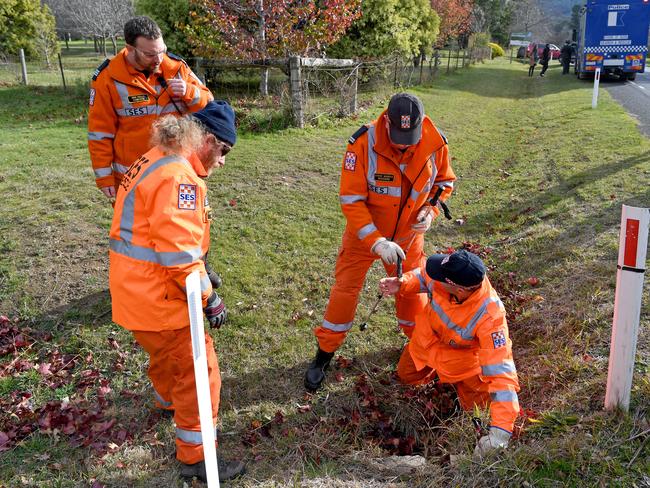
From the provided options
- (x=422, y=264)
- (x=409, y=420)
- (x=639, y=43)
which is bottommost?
(x=409, y=420)

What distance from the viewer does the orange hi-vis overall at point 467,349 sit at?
2973 millimetres

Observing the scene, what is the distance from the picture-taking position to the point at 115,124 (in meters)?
4.07

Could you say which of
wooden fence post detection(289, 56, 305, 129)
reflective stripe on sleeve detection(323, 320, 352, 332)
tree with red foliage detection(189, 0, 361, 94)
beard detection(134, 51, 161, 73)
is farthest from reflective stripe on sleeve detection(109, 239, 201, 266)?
tree with red foliage detection(189, 0, 361, 94)

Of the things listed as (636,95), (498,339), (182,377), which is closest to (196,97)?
(182,377)

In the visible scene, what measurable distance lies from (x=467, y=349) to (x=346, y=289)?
0.97m

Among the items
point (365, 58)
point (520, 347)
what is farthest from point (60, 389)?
point (365, 58)

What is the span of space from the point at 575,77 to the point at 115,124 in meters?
25.3

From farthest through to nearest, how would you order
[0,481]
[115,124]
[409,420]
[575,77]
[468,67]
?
Answer: [468,67] → [575,77] → [115,124] → [409,420] → [0,481]

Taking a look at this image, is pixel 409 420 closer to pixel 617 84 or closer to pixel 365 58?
pixel 365 58

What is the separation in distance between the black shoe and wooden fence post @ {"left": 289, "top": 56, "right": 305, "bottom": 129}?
895cm

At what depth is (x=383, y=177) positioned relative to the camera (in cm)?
354

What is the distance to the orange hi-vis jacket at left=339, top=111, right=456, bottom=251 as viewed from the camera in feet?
11.4

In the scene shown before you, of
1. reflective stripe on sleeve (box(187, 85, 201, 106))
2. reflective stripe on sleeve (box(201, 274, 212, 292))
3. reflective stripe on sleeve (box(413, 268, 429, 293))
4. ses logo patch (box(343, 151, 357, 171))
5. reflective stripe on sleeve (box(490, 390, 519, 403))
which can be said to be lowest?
reflective stripe on sleeve (box(490, 390, 519, 403))

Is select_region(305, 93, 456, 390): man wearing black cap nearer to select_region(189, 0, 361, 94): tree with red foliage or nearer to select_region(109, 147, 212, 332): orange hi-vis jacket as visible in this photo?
select_region(109, 147, 212, 332): orange hi-vis jacket
